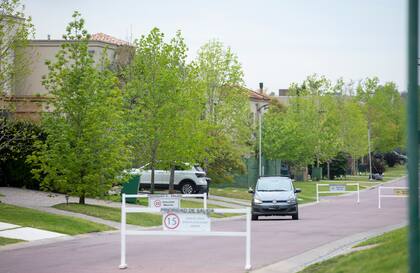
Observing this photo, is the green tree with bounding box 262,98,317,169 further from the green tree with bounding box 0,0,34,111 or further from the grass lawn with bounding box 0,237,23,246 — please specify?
the grass lawn with bounding box 0,237,23,246

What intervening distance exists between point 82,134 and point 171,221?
19.6m

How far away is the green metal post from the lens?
659cm

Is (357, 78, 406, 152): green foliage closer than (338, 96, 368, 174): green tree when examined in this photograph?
No

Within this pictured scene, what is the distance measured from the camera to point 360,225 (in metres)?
30.9

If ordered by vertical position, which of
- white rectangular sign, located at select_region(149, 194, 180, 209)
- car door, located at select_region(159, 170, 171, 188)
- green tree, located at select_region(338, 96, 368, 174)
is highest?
green tree, located at select_region(338, 96, 368, 174)

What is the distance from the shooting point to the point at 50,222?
2825cm

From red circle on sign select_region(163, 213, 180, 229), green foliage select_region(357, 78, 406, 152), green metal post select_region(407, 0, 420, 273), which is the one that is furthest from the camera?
green foliage select_region(357, 78, 406, 152)

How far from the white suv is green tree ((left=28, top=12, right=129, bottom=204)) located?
14321mm

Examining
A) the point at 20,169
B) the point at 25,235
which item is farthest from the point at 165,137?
the point at 25,235

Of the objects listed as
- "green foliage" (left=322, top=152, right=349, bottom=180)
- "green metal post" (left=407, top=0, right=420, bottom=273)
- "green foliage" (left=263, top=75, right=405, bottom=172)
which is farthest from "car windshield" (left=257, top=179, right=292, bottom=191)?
"green foliage" (left=322, top=152, right=349, bottom=180)

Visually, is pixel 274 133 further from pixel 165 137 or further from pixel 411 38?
pixel 411 38

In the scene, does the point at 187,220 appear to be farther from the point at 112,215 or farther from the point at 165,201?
the point at 112,215

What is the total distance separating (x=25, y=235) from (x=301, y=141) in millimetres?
62133

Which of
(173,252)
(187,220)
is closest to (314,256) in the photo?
(173,252)
